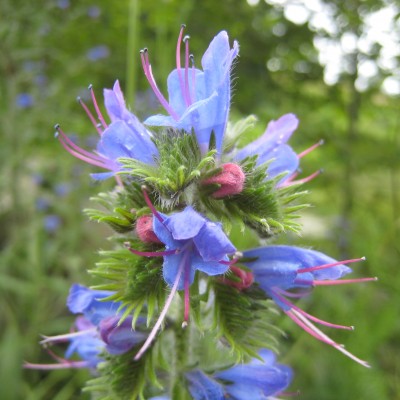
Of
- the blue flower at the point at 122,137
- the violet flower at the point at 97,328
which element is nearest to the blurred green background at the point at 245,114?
the violet flower at the point at 97,328

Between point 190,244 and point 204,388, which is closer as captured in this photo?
point 190,244

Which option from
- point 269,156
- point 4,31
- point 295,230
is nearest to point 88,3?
point 4,31

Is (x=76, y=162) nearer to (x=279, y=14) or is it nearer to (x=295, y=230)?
(x=279, y=14)

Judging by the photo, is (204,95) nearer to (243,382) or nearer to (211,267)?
(211,267)

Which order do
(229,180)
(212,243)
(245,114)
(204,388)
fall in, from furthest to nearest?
1. (245,114)
2. (204,388)
3. (229,180)
4. (212,243)

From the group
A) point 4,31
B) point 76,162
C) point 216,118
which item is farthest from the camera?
point 76,162

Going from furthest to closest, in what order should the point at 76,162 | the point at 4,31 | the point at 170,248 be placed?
the point at 76,162
the point at 4,31
the point at 170,248

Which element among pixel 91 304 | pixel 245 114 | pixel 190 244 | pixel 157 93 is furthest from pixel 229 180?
pixel 245 114
